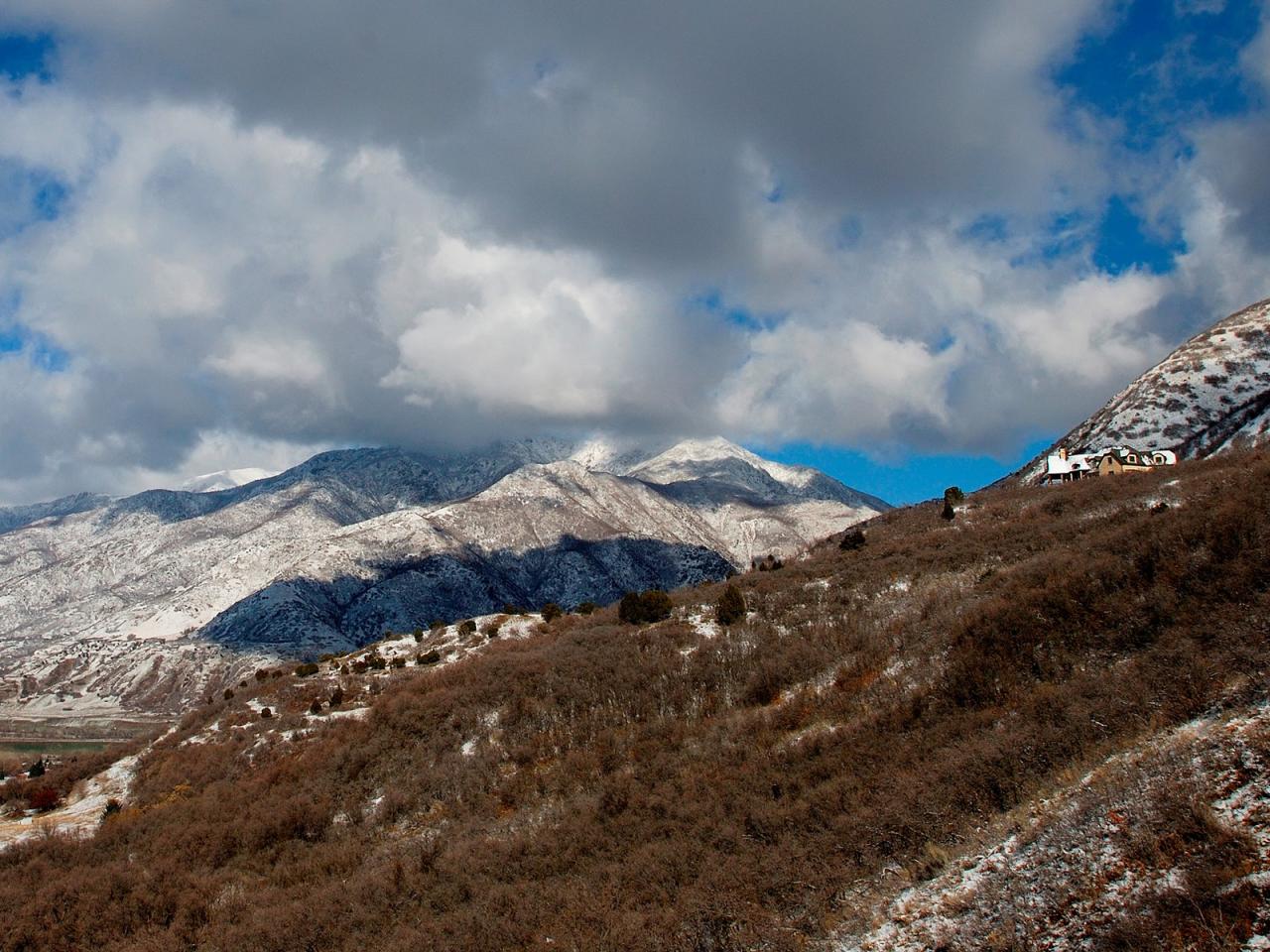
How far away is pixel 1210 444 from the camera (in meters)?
72.9

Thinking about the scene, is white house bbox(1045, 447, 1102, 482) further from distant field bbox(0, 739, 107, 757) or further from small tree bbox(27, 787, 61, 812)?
distant field bbox(0, 739, 107, 757)

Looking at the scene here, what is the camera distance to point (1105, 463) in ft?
202

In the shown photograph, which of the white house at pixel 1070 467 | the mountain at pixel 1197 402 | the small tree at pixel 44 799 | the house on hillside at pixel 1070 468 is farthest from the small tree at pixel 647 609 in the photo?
the mountain at pixel 1197 402

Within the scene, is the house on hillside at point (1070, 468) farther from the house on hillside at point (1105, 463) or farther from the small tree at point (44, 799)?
the small tree at point (44, 799)

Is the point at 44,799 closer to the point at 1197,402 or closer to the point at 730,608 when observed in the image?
the point at 730,608

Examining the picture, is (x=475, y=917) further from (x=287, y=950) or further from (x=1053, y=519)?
(x=1053, y=519)

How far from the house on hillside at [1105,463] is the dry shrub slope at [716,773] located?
117ft

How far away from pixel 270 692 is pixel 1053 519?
1743 inches

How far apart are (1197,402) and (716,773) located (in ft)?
320

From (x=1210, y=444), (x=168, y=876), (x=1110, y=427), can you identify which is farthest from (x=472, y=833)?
(x=1110, y=427)

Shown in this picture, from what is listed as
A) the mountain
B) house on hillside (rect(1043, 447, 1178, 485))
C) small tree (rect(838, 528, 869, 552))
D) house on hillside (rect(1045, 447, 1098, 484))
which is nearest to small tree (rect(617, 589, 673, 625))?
small tree (rect(838, 528, 869, 552))

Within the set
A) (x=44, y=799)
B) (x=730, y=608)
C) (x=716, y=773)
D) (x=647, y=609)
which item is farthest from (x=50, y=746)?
(x=716, y=773)

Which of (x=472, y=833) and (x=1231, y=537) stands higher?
(x=1231, y=537)

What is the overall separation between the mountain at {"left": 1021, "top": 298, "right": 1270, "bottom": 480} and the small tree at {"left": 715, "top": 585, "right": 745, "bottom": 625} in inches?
2505
